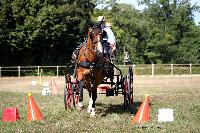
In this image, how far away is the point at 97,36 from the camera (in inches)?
425

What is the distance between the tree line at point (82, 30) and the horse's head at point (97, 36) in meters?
18.8

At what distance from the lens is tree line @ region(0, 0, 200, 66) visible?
1976 inches

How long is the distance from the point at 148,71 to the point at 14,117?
127ft

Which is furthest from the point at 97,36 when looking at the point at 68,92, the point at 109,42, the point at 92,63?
the point at 68,92

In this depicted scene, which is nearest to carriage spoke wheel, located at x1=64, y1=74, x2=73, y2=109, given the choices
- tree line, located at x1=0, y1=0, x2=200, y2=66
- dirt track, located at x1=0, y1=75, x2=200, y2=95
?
dirt track, located at x1=0, y1=75, x2=200, y2=95

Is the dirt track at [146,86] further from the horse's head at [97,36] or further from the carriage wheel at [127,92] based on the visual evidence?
the horse's head at [97,36]

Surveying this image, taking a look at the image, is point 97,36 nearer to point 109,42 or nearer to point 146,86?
point 109,42

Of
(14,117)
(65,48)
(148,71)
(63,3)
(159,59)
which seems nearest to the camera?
(14,117)

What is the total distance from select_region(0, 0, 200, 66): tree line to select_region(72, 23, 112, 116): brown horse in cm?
1835

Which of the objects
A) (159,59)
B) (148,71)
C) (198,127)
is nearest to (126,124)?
(198,127)

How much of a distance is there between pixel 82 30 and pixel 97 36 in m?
48.0

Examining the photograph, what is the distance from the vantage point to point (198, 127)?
9359 millimetres

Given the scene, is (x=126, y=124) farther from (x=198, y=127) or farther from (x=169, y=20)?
(x=169, y=20)

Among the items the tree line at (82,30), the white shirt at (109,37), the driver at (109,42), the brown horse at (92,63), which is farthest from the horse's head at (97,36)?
the tree line at (82,30)
